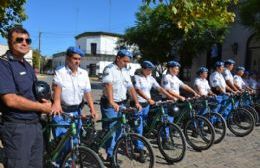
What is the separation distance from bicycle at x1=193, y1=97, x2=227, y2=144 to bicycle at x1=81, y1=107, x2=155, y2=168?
2.86 m

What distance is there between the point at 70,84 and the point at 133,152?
1.43m

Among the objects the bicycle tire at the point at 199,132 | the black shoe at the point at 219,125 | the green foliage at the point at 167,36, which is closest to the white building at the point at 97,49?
the green foliage at the point at 167,36

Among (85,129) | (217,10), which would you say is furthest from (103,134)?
(217,10)

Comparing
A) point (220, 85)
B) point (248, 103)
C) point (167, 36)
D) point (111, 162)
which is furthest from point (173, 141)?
point (167, 36)

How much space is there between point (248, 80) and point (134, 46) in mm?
14363

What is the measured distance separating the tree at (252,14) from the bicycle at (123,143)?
8908 millimetres

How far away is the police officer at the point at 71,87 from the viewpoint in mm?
5736

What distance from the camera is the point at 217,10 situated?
7.54 metres

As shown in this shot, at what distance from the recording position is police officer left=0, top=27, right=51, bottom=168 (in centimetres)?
389

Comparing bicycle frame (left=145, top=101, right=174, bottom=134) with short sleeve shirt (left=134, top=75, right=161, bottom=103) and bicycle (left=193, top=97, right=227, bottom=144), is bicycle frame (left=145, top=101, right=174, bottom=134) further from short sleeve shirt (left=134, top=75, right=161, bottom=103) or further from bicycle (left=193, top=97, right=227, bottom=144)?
bicycle (left=193, top=97, right=227, bottom=144)

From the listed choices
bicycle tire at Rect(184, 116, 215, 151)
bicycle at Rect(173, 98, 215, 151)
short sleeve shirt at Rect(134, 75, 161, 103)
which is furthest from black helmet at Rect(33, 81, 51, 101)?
bicycle tire at Rect(184, 116, 215, 151)

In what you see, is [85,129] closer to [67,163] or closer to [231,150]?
[67,163]

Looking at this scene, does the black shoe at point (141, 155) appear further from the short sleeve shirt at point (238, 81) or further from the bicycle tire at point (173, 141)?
the short sleeve shirt at point (238, 81)

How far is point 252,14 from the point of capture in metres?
14.2
